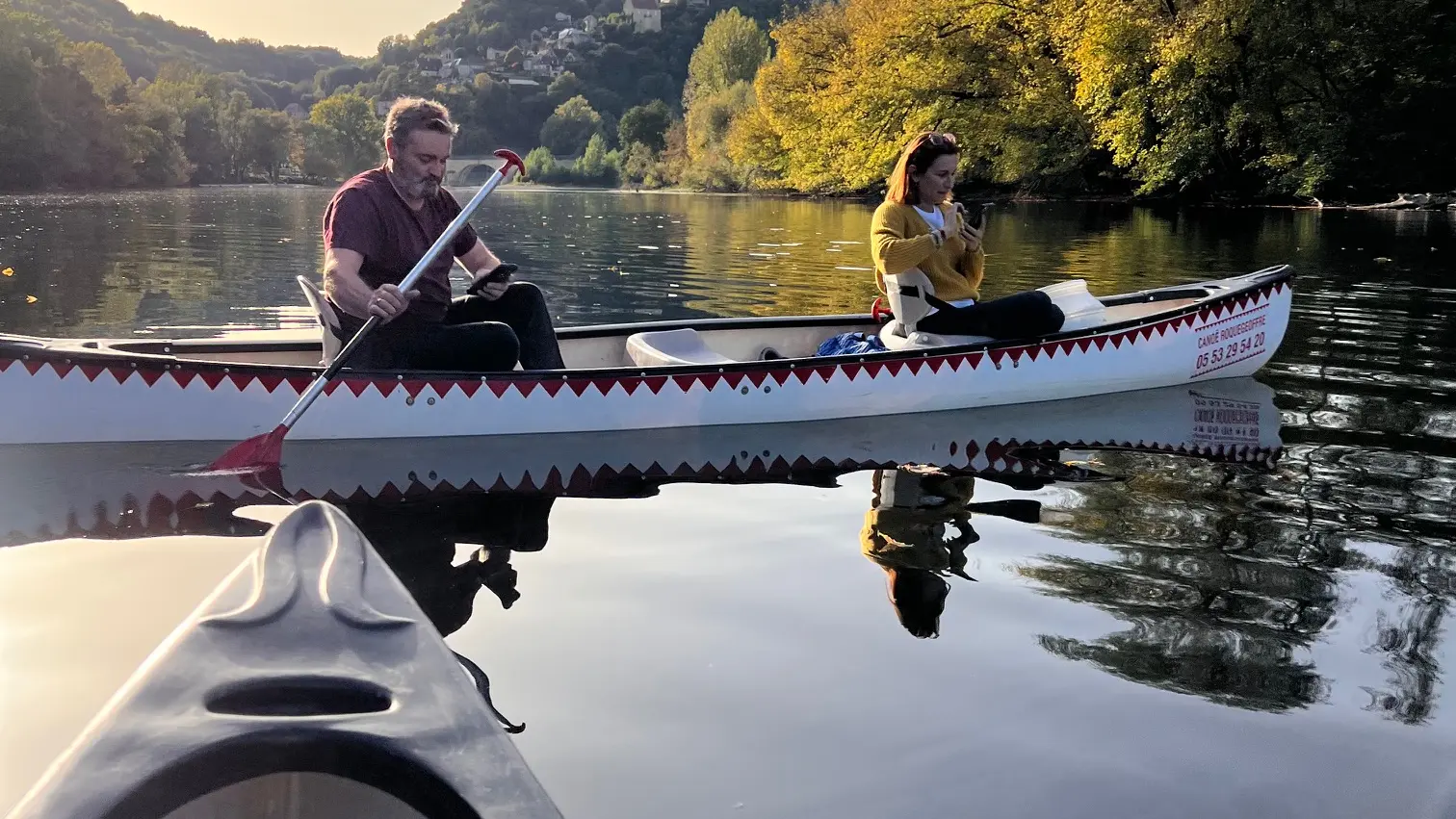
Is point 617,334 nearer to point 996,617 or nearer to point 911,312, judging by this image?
point 911,312

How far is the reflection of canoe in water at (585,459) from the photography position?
17.9 feet

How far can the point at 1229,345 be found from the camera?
8.76 m

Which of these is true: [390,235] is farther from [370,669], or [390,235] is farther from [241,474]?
[370,669]

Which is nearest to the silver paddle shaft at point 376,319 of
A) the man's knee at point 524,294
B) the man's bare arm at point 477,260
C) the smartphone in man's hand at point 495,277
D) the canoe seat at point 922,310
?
the smartphone in man's hand at point 495,277

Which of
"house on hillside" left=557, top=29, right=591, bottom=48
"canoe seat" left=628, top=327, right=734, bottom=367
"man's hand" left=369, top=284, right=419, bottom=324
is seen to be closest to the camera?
"man's hand" left=369, top=284, right=419, bottom=324

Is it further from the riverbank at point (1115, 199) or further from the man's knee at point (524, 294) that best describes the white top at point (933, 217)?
the riverbank at point (1115, 199)

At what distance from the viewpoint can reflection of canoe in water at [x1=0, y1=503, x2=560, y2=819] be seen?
1852mm

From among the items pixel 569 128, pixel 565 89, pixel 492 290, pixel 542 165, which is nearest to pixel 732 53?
pixel 542 165

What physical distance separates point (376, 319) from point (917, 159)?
10.9 ft

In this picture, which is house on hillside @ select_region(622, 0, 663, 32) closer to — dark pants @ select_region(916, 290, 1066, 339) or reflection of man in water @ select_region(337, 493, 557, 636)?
dark pants @ select_region(916, 290, 1066, 339)

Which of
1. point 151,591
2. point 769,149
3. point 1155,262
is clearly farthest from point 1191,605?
point 769,149

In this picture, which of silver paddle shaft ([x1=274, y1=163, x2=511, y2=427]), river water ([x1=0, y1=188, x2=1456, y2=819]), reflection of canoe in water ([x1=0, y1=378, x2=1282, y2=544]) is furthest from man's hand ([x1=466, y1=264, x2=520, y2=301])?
river water ([x1=0, y1=188, x2=1456, y2=819])

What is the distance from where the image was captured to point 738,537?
5066 mm

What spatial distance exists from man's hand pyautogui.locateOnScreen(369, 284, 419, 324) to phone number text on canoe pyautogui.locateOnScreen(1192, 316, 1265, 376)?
5.83 metres
